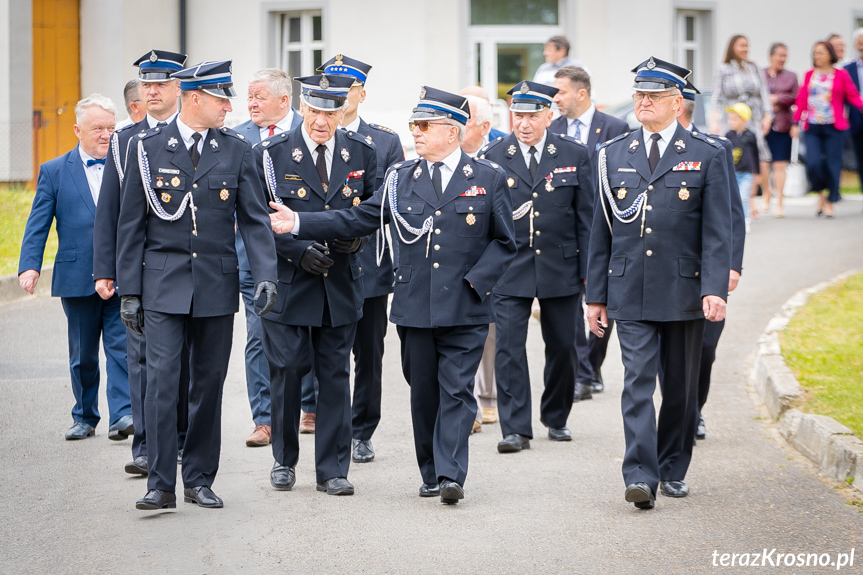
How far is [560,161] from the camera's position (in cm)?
805

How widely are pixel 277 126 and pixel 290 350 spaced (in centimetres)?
217

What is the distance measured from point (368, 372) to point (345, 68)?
6.37 feet

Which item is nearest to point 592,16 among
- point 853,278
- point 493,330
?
point 853,278

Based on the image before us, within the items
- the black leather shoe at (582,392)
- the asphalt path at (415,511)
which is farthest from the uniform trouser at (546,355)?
the black leather shoe at (582,392)

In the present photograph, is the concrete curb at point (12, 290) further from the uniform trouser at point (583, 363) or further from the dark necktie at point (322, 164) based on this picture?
the dark necktie at point (322, 164)

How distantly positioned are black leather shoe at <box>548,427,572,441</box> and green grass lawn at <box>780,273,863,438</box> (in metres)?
1.58

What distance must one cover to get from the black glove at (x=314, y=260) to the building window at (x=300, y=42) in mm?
15714

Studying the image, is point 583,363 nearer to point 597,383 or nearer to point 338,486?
point 597,383

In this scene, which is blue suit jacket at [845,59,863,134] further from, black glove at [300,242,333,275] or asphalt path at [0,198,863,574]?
black glove at [300,242,333,275]

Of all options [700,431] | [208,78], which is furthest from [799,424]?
[208,78]

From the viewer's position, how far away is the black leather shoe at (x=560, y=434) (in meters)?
8.02

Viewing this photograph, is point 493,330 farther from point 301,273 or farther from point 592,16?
point 592,16

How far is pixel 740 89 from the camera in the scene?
16.3 m

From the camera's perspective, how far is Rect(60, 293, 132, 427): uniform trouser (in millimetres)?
7957
